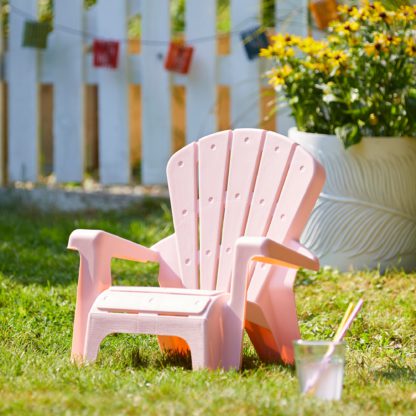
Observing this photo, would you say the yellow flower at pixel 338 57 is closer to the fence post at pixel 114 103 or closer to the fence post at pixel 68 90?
the fence post at pixel 114 103

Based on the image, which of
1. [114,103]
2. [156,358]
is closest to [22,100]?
[114,103]

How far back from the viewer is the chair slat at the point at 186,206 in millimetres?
3709

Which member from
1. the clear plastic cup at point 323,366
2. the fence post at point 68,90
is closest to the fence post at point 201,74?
the fence post at point 68,90

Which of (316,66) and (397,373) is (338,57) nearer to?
(316,66)

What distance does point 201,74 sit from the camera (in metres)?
6.65

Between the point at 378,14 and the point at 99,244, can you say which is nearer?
the point at 99,244

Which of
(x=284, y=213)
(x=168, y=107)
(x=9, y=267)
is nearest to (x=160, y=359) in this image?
(x=284, y=213)

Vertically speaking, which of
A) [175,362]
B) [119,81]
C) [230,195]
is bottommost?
[175,362]

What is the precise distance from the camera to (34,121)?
7.10 m

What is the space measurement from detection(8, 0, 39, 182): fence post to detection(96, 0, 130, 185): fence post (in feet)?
1.70

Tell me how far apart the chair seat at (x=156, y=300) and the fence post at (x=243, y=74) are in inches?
130

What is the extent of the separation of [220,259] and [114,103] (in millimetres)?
3394

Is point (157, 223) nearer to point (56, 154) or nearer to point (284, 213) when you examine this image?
point (56, 154)

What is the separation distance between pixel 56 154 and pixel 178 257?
11.6 feet
